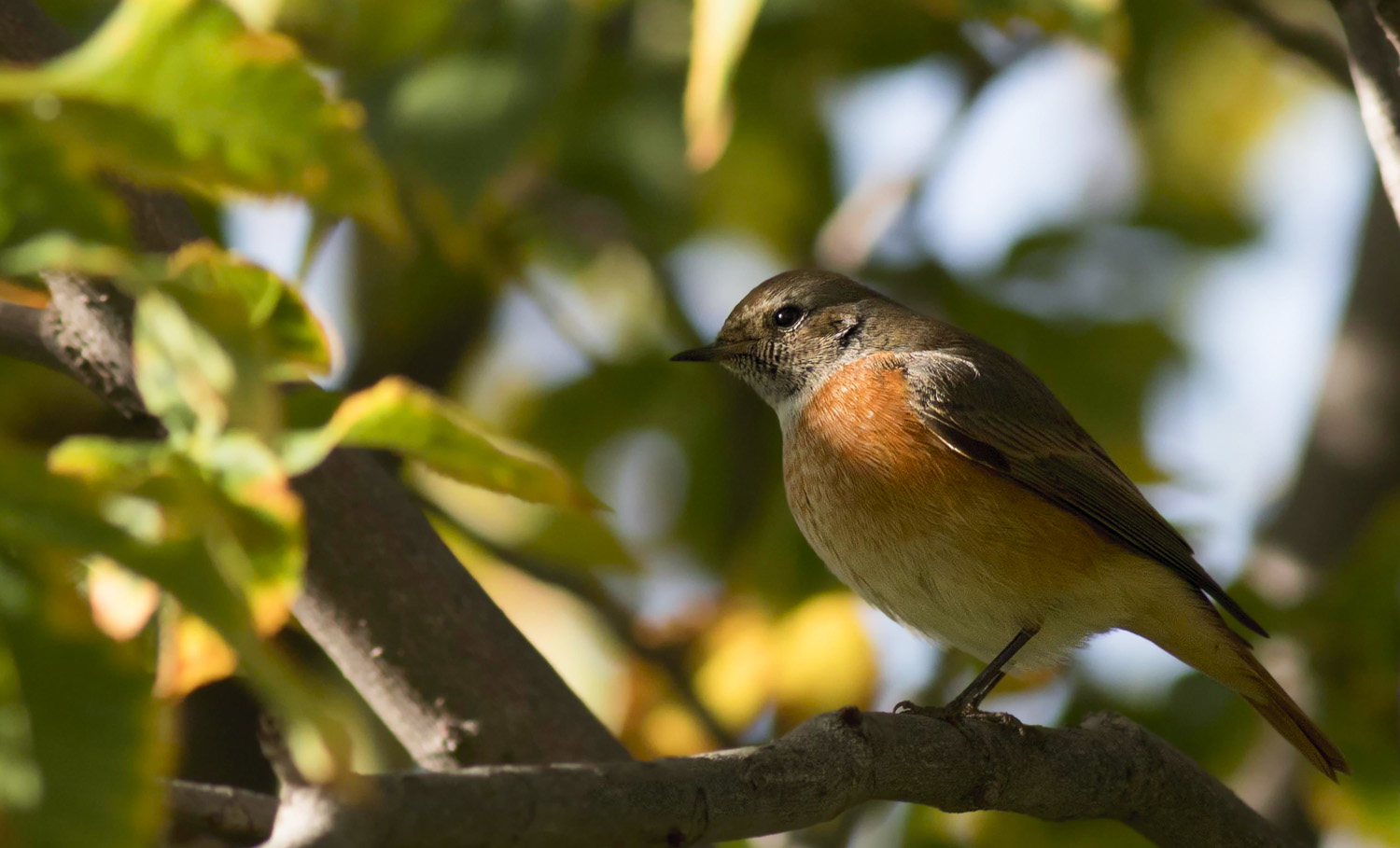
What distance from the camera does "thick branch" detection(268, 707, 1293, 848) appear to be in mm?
1563

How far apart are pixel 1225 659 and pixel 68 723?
139 inches

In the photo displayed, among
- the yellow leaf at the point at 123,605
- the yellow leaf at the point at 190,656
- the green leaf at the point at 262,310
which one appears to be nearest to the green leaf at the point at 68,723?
the green leaf at the point at 262,310

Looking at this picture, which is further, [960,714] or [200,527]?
[960,714]

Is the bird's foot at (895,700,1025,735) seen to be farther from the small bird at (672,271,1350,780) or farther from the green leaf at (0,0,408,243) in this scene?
the green leaf at (0,0,408,243)

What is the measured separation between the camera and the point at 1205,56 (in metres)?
6.96

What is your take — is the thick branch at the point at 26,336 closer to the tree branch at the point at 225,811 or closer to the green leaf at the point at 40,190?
the tree branch at the point at 225,811

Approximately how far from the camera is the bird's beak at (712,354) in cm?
463

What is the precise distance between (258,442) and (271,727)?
1.28 ft

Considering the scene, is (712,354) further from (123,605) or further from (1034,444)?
(123,605)

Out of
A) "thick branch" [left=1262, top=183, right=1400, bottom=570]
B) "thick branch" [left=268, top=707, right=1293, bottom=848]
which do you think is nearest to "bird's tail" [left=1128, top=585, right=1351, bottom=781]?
"thick branch" [left=268, top=707, right=1293, bottom=848]

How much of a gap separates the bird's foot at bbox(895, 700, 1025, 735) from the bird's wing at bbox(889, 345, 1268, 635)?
699 millimetres

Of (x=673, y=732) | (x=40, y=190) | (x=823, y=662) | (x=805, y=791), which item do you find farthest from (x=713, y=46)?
(x=673, y=732)

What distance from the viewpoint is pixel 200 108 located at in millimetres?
1397

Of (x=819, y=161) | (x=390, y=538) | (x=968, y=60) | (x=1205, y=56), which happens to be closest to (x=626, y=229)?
(x=819, y=161)
